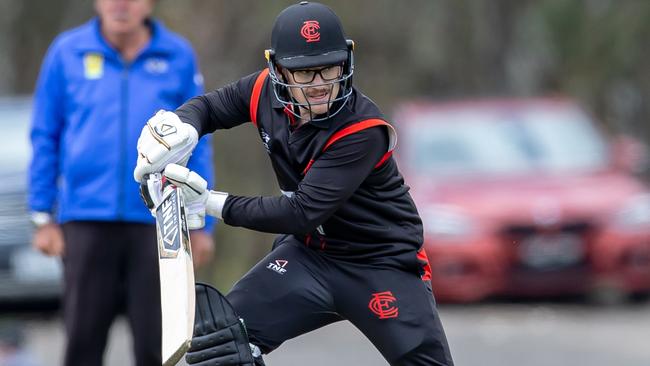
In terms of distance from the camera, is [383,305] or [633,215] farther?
[633,215]

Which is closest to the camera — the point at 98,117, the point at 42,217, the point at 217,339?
the point at 217,339

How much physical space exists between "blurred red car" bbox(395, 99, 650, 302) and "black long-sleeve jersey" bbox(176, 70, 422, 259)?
19.0 feet

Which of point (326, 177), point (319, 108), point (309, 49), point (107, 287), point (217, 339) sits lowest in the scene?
point (107, 287)

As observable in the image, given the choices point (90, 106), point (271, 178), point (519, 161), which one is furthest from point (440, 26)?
point (90, 106)

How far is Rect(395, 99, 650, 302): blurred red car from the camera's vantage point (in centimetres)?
1156

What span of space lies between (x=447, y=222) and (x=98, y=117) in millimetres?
5349

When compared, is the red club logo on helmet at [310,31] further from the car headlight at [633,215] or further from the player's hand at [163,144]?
the car headlight at [633,215]

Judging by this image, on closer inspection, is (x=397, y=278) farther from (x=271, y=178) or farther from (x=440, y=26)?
(x=440, y=26)

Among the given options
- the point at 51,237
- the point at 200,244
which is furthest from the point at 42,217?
the point at 200,244

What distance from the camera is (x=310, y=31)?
542 cm

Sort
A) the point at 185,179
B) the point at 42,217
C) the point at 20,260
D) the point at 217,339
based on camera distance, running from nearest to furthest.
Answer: the point at 185,179
the point at 217,339
the point at 42,217
the point at 20,260

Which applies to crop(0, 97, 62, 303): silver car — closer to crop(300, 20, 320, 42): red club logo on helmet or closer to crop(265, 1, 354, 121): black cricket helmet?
crop(265, 1, 354, 121): black cricket helmet

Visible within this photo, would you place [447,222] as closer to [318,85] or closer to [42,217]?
[42,217]

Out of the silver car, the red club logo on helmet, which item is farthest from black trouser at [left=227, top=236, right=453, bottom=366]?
the silver car
